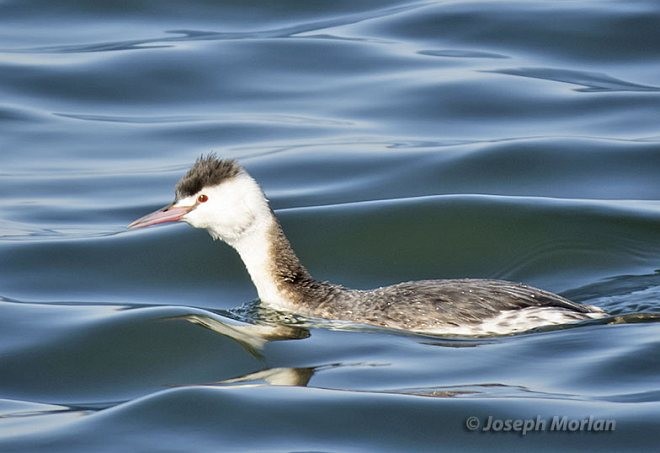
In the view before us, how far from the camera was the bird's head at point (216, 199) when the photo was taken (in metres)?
11.1

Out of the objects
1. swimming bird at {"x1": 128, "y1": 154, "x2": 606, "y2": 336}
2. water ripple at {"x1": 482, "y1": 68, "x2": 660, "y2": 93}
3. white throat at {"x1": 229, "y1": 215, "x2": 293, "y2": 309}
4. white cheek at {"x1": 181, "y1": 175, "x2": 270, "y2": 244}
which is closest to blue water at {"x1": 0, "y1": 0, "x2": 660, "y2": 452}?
water ripple at {"x1": 482, "y1": 68, "x2": 660, "y2": 93}

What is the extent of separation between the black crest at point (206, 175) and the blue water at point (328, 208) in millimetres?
893

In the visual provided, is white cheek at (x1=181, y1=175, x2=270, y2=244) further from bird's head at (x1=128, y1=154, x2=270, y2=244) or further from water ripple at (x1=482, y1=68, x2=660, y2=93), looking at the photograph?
water ripple at (x1=482, y1=68, x2=660, y2=93)

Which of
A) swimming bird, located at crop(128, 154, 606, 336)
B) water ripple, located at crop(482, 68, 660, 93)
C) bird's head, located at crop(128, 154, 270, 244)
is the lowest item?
swimming bird, located at crop(128, 154, 606, 336)

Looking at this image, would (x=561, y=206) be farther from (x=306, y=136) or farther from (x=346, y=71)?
(x=346, y=71)

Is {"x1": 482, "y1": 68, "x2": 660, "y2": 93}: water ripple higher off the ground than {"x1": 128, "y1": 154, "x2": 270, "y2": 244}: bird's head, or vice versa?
{"x1": 482, "y1": 68, "x2": 660, "y2": 93}: water ripple

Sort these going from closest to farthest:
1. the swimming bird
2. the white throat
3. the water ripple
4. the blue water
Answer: the blue water → the swimming bird → the white throat → the water ripple

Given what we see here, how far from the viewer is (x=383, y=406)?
9055 millimetres

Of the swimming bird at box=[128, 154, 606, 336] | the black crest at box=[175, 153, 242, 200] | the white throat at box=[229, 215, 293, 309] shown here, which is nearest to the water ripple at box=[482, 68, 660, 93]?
Answer: the swimming bird at box=[128, 154, 606, 336]

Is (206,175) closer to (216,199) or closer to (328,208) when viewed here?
(216,199)

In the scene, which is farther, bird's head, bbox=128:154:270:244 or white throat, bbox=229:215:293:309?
white throat, bbox=229:215:293:309

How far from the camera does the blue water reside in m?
9.19

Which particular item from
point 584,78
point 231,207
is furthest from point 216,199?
point 584,78

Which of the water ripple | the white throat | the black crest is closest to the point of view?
the black crest
